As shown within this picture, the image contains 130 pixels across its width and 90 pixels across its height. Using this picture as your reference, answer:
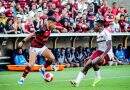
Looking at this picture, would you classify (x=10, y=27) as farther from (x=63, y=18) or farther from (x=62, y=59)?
(x=62, y=59)

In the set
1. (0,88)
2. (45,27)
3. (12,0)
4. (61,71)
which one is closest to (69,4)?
(12,0)

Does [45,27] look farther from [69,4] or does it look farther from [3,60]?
[69,4]

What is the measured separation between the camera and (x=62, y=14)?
998 inches

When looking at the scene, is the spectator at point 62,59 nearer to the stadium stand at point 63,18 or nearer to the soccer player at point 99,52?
the stadium stand at point 63,18

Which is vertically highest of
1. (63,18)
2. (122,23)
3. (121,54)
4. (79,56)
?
(63,18)

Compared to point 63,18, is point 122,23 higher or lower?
lower

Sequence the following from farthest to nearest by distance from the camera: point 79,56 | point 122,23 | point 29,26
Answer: point 122,23
point 79,56
point 29,26

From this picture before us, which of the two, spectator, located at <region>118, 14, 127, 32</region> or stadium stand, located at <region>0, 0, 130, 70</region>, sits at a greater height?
stadium stand, located at <region>0, 0, 130, 70</region>

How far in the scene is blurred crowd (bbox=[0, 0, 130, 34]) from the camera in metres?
23.1

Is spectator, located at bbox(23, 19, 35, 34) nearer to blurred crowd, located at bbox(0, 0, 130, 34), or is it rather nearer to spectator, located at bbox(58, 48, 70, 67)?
blurred crowd, located at bbox(0, 0, 130, 34)

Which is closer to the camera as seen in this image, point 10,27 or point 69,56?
point 10,27

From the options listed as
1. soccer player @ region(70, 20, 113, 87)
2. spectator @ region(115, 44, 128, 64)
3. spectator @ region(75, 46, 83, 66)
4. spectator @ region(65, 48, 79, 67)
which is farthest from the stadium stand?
soccer player @ region(70, 20, 113, 87)

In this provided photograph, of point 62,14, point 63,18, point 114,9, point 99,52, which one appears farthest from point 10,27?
point 99,52

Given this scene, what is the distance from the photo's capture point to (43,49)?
1581 centimetres
